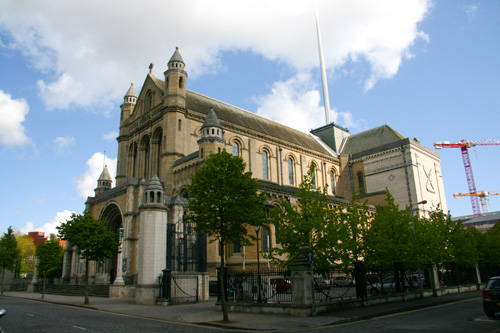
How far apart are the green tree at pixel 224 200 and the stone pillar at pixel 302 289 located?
255cm

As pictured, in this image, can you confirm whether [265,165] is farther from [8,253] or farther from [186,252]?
[8,253]

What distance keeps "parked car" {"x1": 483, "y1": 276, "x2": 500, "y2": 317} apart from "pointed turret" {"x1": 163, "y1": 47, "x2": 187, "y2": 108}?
32972 millimetres

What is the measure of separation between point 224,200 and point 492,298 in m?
10.6

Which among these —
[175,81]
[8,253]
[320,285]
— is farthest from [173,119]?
[320,285]

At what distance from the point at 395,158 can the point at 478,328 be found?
1858 inches

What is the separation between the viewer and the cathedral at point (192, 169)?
80.1ft

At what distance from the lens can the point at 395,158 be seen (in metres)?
55.3

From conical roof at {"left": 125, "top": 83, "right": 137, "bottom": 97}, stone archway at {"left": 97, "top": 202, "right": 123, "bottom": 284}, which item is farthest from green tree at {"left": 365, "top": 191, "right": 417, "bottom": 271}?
conical roof at {"left": 125, "top": 83, "right": 137, "bottom": 97}

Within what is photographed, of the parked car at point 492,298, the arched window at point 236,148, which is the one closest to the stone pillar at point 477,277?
the parked car at point 492,298

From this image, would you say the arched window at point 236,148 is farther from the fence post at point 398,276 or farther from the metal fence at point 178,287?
the fence post at point 398,276

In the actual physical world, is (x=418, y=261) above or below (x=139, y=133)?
below

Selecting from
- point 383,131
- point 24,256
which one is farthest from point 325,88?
point 24,256

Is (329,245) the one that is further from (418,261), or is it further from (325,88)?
(325,88)

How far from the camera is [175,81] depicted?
40375 mm
